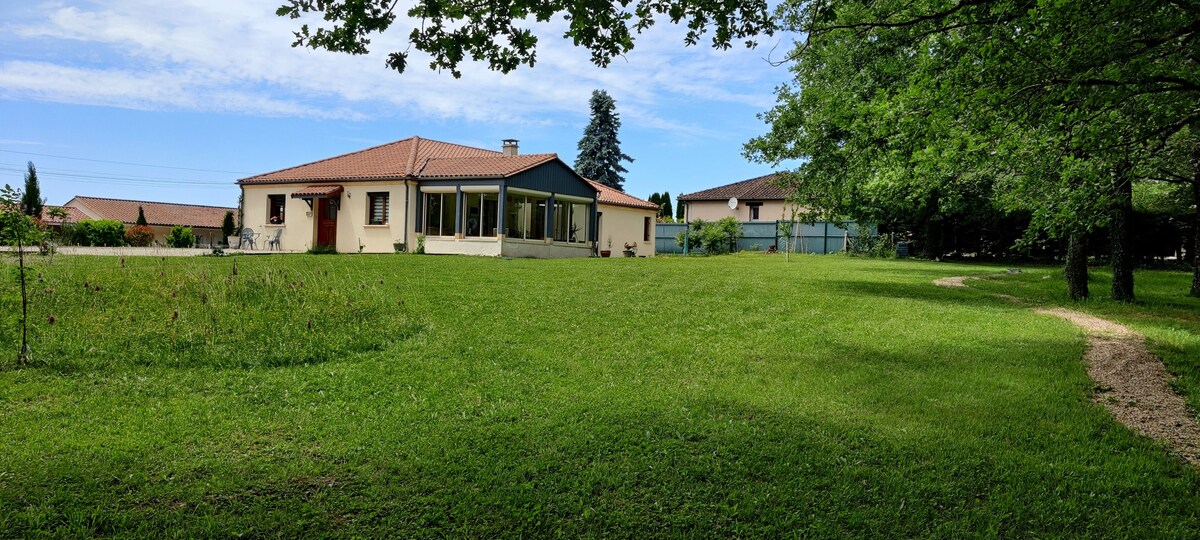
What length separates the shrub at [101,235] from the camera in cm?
2754

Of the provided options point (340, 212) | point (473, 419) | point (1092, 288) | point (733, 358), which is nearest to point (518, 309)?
point (733, 358)

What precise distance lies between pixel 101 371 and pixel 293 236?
21.9 metres

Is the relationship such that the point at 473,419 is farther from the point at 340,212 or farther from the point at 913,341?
the point at 340,212

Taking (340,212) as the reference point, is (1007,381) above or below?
below

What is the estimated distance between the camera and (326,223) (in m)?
26.4

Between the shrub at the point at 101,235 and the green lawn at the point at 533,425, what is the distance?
2109 centimetres

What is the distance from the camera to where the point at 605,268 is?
57.2ft

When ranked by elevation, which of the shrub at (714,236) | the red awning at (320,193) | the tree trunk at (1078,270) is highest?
the red awning at (320,193)

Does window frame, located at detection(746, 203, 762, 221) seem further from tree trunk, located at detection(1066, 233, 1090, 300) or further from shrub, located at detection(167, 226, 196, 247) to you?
tree trunk, located at detection(1066, 233, 1090, 300)

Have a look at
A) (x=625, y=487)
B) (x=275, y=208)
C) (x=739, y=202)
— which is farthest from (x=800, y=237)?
(x=625, y=487)

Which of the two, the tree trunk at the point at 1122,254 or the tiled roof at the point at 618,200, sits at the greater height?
the tiled roof at the point at 618,200

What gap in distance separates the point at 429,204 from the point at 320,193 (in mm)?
3886

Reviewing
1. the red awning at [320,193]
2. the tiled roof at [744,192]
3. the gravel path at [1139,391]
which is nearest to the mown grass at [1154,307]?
the gravel path at [1139,391]

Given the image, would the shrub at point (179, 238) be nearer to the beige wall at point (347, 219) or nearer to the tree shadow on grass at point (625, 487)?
the beige wall at point (347, 219)
